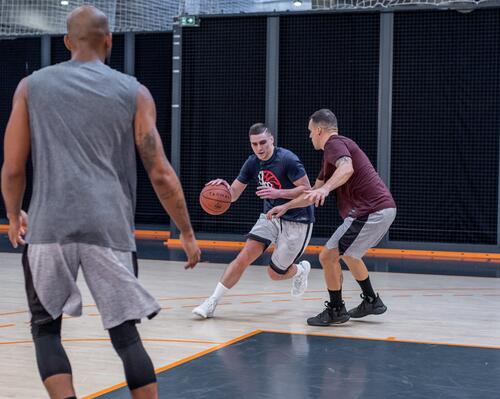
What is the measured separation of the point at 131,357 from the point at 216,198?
12.9 ft

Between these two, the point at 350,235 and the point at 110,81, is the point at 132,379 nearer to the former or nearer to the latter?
the point at 110,81

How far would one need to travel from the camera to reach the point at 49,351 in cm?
283

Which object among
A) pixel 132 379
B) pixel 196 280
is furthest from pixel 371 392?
pixel 196 280

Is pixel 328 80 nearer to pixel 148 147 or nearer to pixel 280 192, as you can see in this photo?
pixel 280 192

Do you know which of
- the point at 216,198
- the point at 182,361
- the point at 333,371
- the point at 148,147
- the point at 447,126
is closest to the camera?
the point at 148,147

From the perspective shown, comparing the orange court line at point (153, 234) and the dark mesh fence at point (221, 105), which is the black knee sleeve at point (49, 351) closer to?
the dark mesh fence at point (221, 105)

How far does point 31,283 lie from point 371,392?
1.98 meters

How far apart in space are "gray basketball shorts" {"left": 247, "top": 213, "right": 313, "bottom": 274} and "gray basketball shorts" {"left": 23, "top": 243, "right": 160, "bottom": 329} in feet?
12.2

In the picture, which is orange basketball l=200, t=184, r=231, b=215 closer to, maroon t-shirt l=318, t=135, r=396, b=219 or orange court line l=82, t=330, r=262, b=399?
maroon t-shirt l=318, t=135, r=396, b=219

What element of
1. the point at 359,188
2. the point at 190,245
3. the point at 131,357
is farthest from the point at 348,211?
the point at 131,357

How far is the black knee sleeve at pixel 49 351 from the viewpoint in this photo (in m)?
2.80

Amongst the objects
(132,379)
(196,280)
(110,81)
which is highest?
(110,81)

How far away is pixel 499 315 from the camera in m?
6.61

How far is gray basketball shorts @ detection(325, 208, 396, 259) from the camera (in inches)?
232
